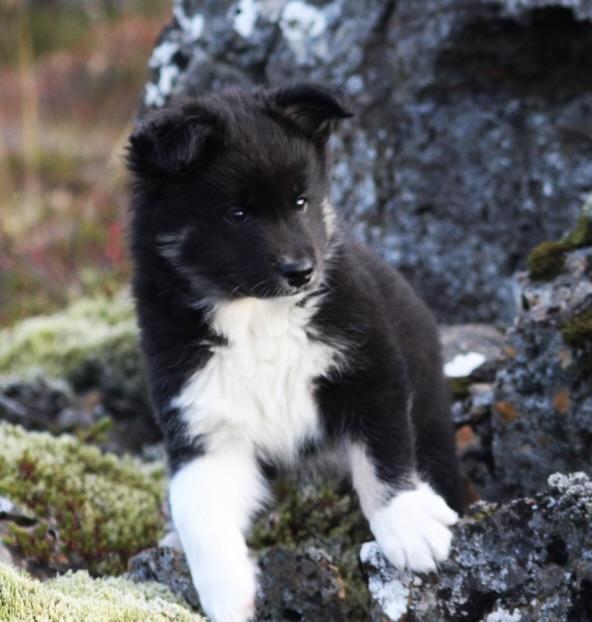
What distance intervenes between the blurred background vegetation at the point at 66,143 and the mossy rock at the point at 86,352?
0.81 metres

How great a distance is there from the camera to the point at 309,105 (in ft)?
13.3

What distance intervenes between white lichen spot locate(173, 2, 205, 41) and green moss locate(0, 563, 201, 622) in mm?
3825

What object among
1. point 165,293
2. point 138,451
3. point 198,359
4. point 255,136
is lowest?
point 138,451

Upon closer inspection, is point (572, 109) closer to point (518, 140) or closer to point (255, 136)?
point (518, 140)

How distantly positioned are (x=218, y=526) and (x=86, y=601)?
57 centimetres

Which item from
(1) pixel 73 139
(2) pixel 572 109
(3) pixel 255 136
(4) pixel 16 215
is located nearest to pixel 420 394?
(3) pixel 255 136

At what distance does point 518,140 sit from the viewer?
6.33 metres

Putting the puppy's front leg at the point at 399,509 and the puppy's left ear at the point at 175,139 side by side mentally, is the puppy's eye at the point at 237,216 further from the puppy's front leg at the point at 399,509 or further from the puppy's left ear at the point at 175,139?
the puppy's front leg at the point at 399,509

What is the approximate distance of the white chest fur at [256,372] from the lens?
3998mm

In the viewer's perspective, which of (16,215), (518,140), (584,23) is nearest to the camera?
(584,23)

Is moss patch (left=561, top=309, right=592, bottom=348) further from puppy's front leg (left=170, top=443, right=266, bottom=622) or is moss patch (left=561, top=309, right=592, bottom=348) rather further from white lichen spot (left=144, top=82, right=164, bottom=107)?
white lichen spot (left=144, top=82, right=164, bottom=107)

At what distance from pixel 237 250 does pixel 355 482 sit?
961 mm

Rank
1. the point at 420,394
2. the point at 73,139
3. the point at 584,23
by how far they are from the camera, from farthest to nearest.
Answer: the point at 73,139
the point at 584,23
the point at 420,394

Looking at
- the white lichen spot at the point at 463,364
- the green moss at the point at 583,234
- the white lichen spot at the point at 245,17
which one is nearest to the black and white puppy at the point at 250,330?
the green moss at the point at 583,234
